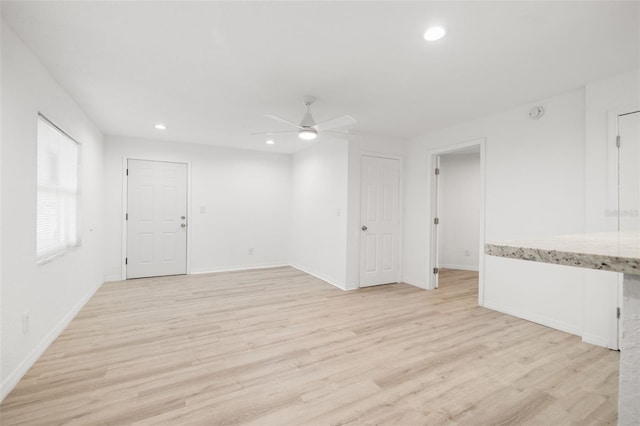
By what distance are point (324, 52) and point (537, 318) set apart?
3563 millimetres

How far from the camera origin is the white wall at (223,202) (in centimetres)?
491

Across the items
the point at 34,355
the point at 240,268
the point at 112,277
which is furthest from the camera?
the point at 240,268

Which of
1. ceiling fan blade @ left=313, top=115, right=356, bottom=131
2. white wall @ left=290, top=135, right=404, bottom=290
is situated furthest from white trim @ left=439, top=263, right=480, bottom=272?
ceiling fan blade @ left=313, top=115, right=356, bottom=131

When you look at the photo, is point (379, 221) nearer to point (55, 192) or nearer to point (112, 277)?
point (55, 192)

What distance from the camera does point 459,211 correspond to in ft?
20.5

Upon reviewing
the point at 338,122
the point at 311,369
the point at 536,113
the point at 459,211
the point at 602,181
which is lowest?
the point at 311,369

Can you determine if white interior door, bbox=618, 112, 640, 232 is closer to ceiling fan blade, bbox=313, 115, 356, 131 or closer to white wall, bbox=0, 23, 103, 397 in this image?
ceiling fan blade, bbox=313, 115, 356, 131

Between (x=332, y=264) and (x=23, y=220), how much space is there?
374 centimetres

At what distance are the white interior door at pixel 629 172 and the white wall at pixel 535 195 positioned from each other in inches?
12.3

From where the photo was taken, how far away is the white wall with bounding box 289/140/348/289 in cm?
458

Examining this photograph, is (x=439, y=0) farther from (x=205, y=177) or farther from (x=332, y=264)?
(x=205, y=177)

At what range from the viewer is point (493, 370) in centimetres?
220

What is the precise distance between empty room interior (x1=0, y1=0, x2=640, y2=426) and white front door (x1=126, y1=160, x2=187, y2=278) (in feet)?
0.52

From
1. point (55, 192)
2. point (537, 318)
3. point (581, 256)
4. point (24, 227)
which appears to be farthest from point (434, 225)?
point (55, 192)
